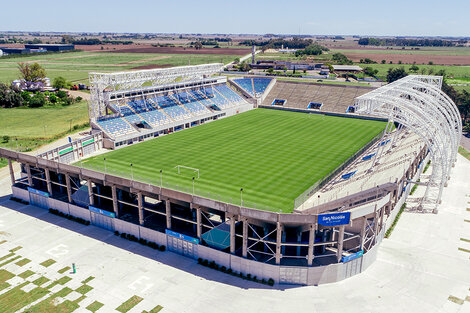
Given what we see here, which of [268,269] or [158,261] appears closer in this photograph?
[268,269]

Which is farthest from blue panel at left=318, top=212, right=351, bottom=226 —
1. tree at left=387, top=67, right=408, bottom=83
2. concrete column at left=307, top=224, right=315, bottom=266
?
tree at left=387, top=67, right=408, bottom=83

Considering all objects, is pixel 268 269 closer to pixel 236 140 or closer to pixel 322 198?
pixel 322 198

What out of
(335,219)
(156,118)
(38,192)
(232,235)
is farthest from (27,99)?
(335,219)

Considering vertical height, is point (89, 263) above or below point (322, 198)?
below

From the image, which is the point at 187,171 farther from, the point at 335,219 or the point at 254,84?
the point at 254,84

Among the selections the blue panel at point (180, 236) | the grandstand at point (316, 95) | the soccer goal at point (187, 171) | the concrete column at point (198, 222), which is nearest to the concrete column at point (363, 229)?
the concrete column at point (198, 222)

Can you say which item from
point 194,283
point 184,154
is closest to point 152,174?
point 184,154
